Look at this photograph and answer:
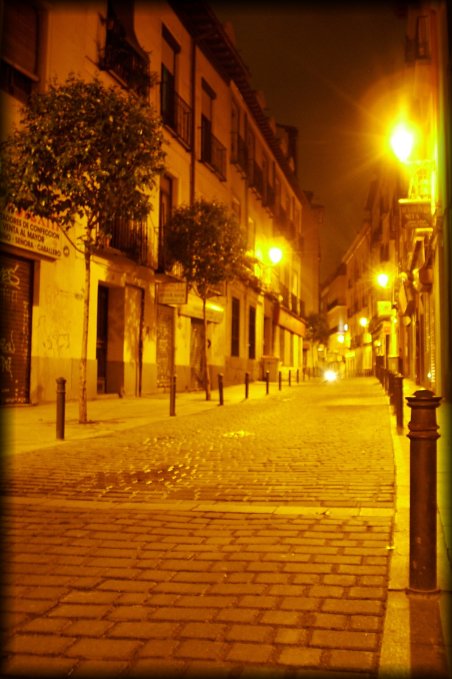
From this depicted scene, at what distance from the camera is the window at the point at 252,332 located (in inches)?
1351

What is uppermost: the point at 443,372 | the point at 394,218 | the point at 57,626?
the point at 394,218

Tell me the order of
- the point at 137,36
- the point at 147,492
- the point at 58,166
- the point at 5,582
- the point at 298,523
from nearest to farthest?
the point at 5,582, the point at 298,523, the point at 147,492, the point at 58,166, the point at 137,36

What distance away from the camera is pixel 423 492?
3553mm

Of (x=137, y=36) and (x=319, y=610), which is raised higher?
(x=137, y=36)

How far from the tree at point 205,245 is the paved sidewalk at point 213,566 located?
11.0 meters

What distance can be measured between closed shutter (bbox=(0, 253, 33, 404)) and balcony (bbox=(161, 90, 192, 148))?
9420 mm

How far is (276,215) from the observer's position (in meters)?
39.8

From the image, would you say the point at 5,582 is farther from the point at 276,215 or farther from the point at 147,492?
the point at 276,215

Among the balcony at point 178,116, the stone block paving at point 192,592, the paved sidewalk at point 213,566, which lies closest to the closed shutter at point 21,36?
the balcony at point 178,116

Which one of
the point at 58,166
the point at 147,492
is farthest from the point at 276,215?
the point at 147,492

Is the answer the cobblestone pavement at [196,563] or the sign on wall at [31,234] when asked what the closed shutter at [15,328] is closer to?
the sign on wall at [31,234]

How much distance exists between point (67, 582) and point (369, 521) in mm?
2276

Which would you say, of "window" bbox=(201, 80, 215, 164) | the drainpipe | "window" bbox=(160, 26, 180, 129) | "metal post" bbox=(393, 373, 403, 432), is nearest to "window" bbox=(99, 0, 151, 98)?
"window" bbox=(160, 26, 180, 129)

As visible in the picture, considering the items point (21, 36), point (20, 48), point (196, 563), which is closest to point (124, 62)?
point (21, 36)
